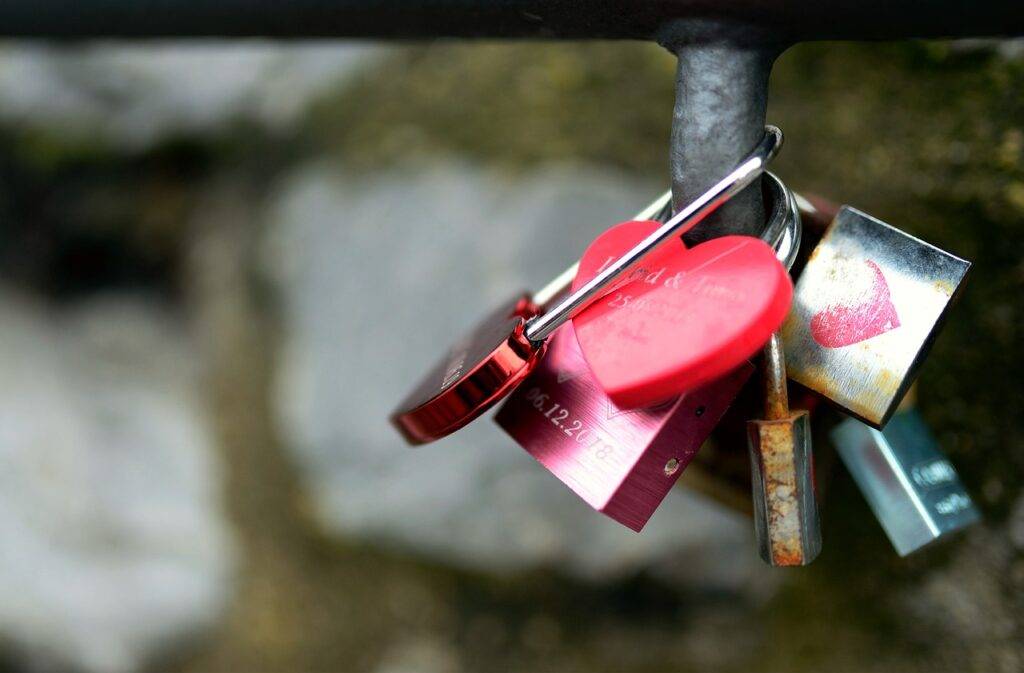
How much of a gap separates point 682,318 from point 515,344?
0.11m

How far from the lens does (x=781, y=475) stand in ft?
1.52

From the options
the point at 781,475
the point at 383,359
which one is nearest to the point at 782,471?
the point at 781,475

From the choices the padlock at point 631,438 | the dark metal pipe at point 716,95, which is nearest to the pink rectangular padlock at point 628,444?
the padlock at point 631,438

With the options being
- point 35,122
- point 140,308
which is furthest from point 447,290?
point 35,122

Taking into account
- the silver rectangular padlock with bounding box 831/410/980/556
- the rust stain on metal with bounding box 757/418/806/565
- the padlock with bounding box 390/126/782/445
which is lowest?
the silver rectangular padlock with bounding box 831/410/980/556

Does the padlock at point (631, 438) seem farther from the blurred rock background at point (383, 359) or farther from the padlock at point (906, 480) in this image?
the blurred rock background at point (383, 359)

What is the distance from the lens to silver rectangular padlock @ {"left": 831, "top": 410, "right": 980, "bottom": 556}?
0.56 m

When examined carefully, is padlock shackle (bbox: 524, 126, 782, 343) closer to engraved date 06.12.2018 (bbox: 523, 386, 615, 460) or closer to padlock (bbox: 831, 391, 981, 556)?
engraved date 06.12.2018 (bbox: 523, 386, 615, 460)

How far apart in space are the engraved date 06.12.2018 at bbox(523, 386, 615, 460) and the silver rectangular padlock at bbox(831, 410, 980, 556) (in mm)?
213

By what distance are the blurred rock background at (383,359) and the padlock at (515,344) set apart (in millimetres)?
358

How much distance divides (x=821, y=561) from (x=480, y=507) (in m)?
0.33

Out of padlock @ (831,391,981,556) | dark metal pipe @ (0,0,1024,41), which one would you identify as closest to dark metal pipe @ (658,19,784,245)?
dark metal pipe @ (0,0,1024,41)

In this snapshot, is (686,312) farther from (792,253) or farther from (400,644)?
(400,644)

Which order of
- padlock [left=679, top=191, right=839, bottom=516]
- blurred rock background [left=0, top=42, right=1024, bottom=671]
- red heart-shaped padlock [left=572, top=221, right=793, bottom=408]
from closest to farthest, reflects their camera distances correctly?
red heart-shaped padlock [left=572, top=221, right=793, bottom=408] → padlock [left=679, top=191, right=839, bottom=516] → blurred rock background [left=0, top=42, right=1024, bottom=671]
